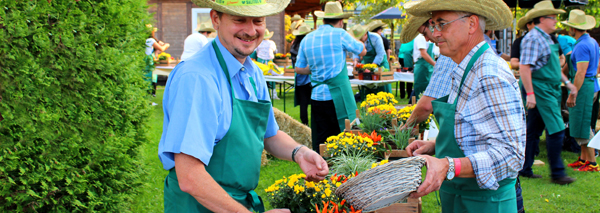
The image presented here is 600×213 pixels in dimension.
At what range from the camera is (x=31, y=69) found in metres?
2.49

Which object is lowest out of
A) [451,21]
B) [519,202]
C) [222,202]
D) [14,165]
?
[519,202]

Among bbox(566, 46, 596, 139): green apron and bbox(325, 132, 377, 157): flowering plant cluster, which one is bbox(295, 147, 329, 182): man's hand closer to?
bbox(325, 132, 377, 157): flowering plant cluster

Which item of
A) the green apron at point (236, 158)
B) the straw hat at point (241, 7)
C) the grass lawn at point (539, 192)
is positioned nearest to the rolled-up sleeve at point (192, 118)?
the green apron at point (236, 158)

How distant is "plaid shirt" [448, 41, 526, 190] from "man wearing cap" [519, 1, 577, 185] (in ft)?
11.5

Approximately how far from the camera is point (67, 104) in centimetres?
268

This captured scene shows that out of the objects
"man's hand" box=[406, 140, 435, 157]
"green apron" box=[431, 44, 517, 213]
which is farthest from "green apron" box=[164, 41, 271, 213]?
"man's hand" box=[406, 140, 435, 157]

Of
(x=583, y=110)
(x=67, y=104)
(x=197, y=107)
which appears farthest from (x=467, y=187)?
(x=583, y=110)

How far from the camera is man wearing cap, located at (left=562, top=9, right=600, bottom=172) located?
5.72 metres

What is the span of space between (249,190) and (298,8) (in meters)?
23.4

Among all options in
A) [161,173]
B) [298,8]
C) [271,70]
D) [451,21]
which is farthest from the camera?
[298,8]

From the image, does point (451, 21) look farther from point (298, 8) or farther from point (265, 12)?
point (298, 8)

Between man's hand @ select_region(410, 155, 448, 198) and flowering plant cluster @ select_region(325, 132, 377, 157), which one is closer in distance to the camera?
man's hand @ select_region(410, 155, 448, 198)

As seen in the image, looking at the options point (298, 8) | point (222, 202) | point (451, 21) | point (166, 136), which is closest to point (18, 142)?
point (166, 136)

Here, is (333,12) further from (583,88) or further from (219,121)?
(219,121)
